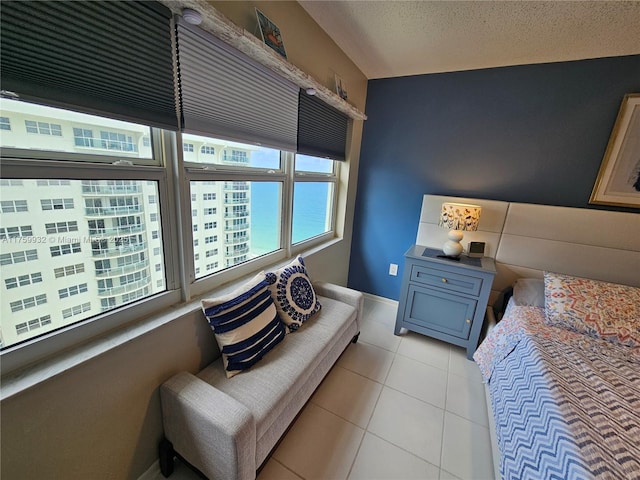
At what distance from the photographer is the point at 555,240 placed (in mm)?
2045

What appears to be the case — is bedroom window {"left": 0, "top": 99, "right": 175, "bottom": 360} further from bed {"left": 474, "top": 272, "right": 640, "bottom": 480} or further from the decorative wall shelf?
bed {"left": 474, "top": 272, "right": 640, "bottom": 480}

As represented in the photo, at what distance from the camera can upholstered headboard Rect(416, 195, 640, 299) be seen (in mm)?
Answer: 1885

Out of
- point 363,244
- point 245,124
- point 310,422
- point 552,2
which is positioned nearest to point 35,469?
point 310,422

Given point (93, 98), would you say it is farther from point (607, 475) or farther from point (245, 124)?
point (607, 475)

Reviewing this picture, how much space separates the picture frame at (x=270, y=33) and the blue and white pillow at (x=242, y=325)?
129 cm

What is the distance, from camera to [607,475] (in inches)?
30.6

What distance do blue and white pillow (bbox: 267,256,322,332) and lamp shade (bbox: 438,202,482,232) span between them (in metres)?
1.31

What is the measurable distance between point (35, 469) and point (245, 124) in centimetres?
156

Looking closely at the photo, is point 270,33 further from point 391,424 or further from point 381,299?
point 381,299

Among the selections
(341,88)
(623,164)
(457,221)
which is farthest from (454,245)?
(341,88)

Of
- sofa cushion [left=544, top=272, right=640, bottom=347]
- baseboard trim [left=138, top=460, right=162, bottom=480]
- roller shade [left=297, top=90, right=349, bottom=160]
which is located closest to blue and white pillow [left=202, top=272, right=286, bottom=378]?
baseboard trim [left=138, top=460, right=162, bottom=480]

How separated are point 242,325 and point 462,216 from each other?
185cm

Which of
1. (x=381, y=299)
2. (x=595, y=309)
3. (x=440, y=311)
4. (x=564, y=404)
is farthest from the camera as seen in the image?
(x=381, y=299)

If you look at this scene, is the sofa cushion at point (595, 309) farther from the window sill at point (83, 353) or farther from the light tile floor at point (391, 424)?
the window sill at point (83, 353)
